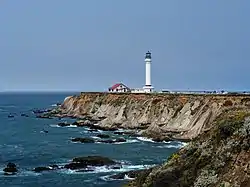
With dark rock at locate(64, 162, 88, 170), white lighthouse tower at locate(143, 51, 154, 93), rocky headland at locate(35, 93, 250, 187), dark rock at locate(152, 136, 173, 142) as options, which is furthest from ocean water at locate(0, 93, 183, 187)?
white lighthouse tower at locate(143, 51, 154, 93)

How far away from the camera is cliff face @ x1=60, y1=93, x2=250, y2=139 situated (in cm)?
6869

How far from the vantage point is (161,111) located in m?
82.2

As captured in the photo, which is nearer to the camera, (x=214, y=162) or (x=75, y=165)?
(x=214, y=162)

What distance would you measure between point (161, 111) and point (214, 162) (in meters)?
64.5

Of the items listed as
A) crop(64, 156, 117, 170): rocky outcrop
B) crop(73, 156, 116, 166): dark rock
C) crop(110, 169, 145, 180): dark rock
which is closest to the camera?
crop(110, 169, 145, 180): dark rock

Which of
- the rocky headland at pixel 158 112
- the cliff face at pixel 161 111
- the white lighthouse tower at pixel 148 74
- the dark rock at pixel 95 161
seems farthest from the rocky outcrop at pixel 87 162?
the white lighthouse tower at pixel 148 74

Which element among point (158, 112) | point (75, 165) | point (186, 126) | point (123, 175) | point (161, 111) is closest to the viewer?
point (123, 175)

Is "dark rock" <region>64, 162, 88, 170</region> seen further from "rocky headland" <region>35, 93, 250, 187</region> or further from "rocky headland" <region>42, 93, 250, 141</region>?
"rocky headland" <region>42, 93, 250, 141</region>

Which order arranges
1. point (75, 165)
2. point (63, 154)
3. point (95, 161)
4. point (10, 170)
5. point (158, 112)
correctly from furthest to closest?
point (158, 112)
point (63, 154)
point (95, 161)
point (75, 165)
point (10, 170)

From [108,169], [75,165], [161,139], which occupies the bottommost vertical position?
[108,169]

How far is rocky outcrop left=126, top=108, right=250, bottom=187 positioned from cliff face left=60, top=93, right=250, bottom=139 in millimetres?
37676

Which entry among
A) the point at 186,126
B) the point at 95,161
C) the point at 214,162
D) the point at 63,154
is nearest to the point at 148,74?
the point at 186,126

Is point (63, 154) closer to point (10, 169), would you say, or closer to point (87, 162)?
point (87, 162)

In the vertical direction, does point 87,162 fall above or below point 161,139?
below
